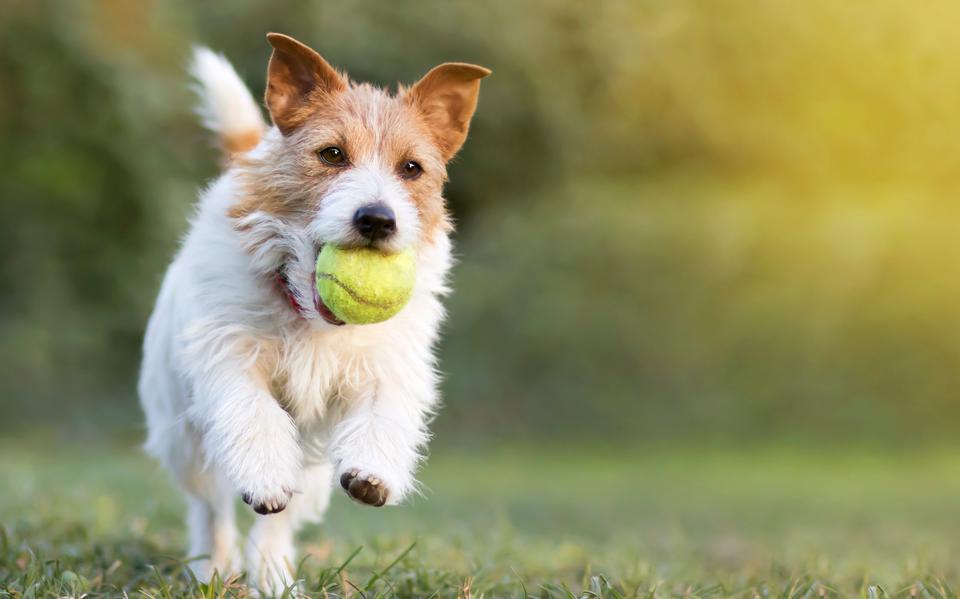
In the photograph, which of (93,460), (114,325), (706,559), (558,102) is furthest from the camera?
(558,102)

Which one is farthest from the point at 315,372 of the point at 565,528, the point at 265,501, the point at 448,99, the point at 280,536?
the point at 565,528

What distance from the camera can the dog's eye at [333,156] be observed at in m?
3.84

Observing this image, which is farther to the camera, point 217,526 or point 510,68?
point 510,68

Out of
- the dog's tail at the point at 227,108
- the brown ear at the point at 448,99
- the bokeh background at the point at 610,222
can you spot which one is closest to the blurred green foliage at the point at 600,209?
the bokeh background at the point at 610,222

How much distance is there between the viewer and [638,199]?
1606 cm

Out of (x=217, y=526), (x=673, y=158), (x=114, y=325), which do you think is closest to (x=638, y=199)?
(x=673, y=158)

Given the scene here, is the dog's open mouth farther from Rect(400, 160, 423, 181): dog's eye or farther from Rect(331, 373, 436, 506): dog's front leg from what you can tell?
Rect(400, 160, 423, 181): dog's eye

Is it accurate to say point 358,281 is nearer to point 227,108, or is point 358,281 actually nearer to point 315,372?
point 315,372

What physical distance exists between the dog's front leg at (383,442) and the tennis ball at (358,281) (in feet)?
1.12

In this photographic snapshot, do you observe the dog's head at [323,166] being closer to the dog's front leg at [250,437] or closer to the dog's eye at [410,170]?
the dog's eye at [410,170]

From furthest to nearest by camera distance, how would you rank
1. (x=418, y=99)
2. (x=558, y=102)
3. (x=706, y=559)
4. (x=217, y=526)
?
(x=558, y=102), (x=706, y=559), (x=217, y=526), (x=418, y=99)

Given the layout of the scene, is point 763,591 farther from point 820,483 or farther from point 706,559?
point 820,483

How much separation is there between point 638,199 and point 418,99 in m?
12.2

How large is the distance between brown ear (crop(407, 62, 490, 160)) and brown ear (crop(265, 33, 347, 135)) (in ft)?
1.13
